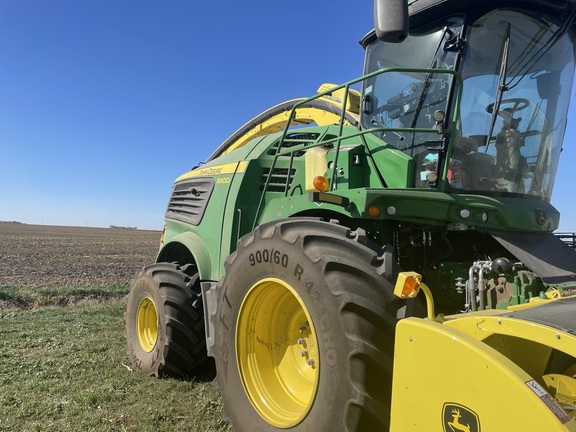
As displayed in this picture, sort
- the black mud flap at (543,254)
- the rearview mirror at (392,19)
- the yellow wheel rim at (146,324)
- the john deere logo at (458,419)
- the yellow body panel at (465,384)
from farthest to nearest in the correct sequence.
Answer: the yellow wheel rim at (146,324), the black mud flap at (543,254), the rearview mirror at (392,19), the john deere logo at (458,419), the yellow body panel at (465,384)

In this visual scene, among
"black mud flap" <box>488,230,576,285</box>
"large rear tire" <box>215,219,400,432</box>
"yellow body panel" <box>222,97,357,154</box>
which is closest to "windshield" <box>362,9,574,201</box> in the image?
"black mud flap" <box>488,230,576,285</box>

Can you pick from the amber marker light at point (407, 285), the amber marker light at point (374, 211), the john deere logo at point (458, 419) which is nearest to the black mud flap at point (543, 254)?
the amber marker light at point (374, 211)

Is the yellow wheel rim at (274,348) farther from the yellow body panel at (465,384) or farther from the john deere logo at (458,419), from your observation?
the john deere logo at (458,419)

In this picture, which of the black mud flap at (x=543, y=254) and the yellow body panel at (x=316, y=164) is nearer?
the black mud flap at (x=543, y=254)

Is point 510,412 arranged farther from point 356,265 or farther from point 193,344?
point 193,344

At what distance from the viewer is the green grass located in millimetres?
3611

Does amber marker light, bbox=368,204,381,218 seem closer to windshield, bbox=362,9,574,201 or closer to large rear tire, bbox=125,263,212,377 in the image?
windshield, bbox=362,9,574,201

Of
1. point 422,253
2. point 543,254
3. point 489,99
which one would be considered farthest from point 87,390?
point 489,99

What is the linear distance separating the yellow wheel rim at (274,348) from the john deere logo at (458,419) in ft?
3.98

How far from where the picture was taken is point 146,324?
5273 millimetres

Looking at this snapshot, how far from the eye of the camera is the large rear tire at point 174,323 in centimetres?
441

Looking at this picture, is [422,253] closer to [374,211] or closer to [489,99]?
[374,211]

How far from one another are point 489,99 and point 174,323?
3302mm

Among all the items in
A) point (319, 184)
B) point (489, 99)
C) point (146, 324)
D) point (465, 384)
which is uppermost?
point (489, 99)
